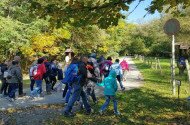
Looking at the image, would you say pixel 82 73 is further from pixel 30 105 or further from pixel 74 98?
pixel 30 105

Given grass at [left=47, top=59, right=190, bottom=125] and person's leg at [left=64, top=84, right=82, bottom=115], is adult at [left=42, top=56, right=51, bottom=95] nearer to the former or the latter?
grass at [left=47, top=59, right=190, bottom=125]

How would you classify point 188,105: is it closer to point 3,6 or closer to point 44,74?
point 44,74

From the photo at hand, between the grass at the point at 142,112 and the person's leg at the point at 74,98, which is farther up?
the person's leg at the point at 74,98

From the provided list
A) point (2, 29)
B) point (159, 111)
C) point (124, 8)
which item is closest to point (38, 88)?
point (159, 111)

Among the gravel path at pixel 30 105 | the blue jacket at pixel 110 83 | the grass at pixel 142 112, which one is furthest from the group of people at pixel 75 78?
the grass at pixel 142 112

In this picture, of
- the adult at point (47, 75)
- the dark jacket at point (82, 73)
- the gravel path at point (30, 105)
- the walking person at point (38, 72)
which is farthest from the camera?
the adult at point (47, 75)

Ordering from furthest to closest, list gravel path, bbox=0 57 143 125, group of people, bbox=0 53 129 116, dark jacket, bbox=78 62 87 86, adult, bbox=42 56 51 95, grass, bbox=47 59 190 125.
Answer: adult, bbox=42 56 51 95, group of people, bbox=0 53 129 116, dark jacket, bbox=78 62 87 86, gravel path, bbox=0 57 143 125, grass, bbox=47 59 190 125

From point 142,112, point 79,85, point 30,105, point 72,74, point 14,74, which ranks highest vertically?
point 72,74

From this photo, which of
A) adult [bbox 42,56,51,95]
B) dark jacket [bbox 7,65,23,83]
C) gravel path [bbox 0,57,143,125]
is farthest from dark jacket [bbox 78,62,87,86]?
adult [bbox 42,56,51,95]

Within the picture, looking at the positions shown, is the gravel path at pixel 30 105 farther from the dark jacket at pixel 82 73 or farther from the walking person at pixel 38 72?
the dark jacket at pixel 82 73

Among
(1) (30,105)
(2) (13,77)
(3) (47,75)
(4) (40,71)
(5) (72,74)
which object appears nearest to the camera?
(5) (72,74)

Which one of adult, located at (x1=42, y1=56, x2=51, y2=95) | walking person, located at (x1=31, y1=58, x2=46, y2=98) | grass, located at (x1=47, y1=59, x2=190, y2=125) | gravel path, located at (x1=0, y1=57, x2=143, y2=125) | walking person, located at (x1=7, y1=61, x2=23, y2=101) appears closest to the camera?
grass, located at (x1=47, y1=59, x2=190, y2=125)

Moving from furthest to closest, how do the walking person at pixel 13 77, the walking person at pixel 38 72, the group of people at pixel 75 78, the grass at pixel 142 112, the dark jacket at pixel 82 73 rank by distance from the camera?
the walking person at pixel 38 72 → the walking person at pixel 13 77 → the group of people at pixel 75 78 → the dark jacket at pixel 82 73 → the grass at pixel 142 112

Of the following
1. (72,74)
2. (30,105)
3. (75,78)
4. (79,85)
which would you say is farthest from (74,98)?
(30,105)
